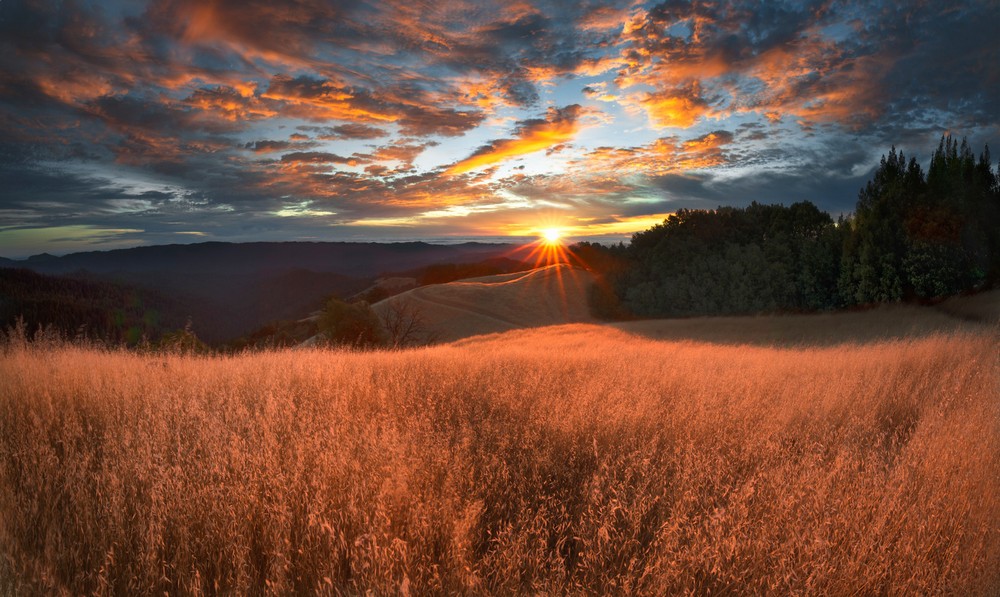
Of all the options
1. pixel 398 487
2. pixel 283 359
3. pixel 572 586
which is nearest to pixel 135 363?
pixel 283 359

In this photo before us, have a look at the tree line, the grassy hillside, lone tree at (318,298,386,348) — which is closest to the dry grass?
lone tree at (318,298,386,348)

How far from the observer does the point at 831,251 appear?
3447 cm

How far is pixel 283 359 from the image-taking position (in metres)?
9.73

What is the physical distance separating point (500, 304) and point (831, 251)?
26832 mm

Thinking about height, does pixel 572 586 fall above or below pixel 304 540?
below

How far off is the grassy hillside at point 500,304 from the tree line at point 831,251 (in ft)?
12.0

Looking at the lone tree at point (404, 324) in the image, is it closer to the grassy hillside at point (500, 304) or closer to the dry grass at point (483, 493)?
the grassy hillside at point (500, 304)

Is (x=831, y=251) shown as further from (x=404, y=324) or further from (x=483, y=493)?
(x=483, y=493)

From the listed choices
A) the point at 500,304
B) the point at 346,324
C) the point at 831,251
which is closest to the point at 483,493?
the point at 346,324

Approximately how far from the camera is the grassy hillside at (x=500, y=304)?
43312mm

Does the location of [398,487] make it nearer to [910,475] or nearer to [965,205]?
[910,475]

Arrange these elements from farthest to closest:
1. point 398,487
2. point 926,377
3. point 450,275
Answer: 1. point 450,275
2. point 926,377
3. point 398,487

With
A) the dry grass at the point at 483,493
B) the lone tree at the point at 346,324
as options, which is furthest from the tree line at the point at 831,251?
the dry grass at the point at 483,493

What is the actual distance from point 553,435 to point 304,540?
2.61m
